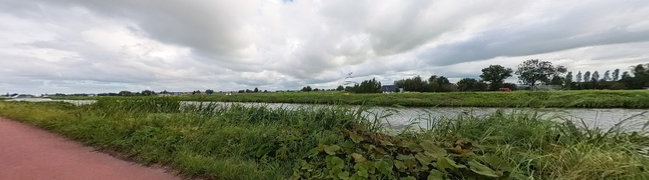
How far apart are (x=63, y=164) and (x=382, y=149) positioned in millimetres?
3746

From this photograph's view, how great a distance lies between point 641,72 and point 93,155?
200 feet

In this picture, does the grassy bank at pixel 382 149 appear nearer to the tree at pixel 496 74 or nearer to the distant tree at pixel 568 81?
the distant tree at pixel 568 81

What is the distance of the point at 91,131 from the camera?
185 inches

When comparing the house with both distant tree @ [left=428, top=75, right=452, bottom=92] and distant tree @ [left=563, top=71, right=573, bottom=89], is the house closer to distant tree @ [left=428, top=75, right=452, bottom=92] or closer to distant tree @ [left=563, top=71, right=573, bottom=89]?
distant tree @ [left=428, top=75, right=452, bottom=92]

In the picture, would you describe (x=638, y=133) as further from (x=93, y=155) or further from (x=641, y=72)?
(x=641, y=72)

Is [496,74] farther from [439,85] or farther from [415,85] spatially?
[415,85]

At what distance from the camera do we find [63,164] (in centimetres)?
319

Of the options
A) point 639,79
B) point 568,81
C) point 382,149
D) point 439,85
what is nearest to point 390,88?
point 439,85

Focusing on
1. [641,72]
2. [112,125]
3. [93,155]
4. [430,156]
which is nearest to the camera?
[430,156]

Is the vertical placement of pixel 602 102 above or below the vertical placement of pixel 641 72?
below

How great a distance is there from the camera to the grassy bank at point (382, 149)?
2273 mm

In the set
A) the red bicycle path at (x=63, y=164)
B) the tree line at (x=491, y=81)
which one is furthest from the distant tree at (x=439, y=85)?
the red bicycle path at (x=63, y=164)

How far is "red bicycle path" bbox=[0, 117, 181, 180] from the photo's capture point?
9.22 ft

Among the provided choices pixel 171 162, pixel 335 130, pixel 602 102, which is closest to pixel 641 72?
pixel 602 102
